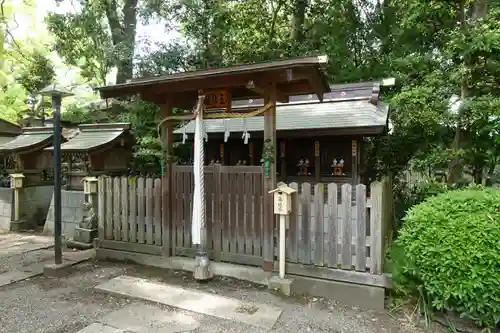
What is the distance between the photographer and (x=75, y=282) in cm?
497

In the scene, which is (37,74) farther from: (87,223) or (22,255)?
(22,255)

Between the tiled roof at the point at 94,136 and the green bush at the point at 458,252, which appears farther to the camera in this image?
the tiled roof at the point at 94,136

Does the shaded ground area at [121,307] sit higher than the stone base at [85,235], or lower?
lower

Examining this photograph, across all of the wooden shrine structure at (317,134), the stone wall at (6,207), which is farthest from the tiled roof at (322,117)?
the stone wall at (6,207)

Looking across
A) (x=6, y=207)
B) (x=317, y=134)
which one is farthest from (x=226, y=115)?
(x=6, y=207)

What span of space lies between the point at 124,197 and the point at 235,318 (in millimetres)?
3103

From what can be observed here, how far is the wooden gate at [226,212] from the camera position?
4922mm

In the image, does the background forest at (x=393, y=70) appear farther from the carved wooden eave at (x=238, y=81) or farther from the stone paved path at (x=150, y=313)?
the carved wooden eave at (x=238, y=81)

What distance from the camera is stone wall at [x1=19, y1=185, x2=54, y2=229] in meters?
9.01

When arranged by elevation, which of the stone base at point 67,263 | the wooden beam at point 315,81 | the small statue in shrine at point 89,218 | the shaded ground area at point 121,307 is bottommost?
the shaded ground area at point 121,307

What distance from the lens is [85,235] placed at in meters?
7.04

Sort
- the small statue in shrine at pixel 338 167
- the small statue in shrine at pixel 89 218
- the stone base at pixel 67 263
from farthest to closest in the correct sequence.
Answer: the small statue in shrine at pixel 338 167, the small statue in shrine at pixel 89 218, the stone base at pixel 67 263

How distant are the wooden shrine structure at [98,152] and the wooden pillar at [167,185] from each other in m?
2.73

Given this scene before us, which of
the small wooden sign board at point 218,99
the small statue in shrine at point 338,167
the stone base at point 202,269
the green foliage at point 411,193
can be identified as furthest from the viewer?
the small statue in shrine at point 338,167
